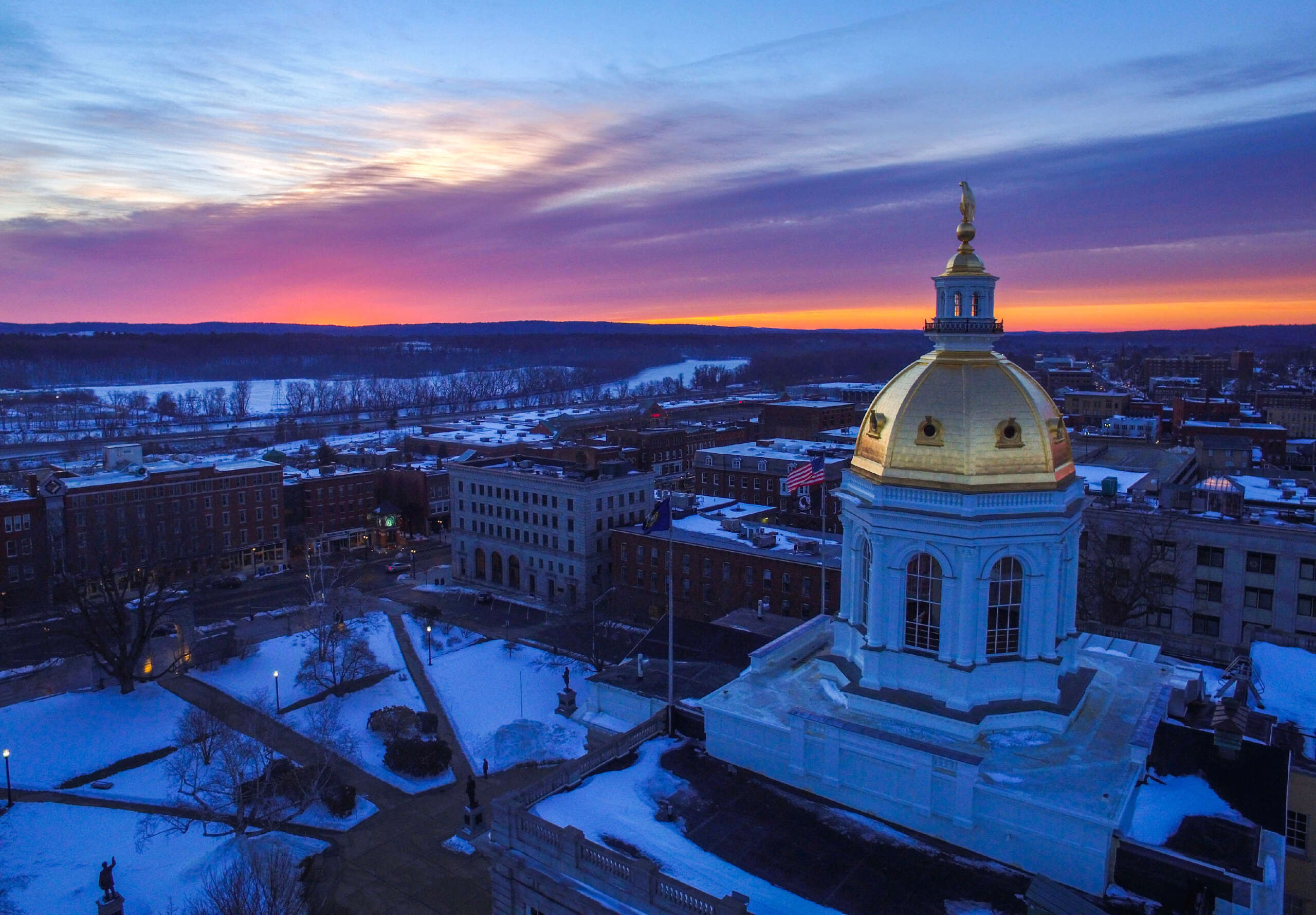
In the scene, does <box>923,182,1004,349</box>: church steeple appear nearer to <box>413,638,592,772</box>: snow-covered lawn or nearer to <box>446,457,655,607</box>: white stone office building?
<box>413,638,592,772</box>: snow-covered lawn

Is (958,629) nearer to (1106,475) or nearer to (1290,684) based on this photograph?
(1290,684)

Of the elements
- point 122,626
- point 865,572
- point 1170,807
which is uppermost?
point 865,572

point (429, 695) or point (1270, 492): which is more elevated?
point (1270, 492)

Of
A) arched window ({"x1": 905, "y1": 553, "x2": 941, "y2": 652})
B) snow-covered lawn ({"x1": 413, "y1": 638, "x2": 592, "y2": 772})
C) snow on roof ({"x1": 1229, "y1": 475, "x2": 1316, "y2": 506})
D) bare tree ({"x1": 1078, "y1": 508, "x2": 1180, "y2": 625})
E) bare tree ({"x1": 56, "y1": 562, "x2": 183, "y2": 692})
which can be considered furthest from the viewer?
snow on roof ({"x1": 1229, "y1": 475, "x2": 1316, "y2": 506})

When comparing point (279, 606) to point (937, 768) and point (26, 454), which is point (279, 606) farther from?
point (26, 454)

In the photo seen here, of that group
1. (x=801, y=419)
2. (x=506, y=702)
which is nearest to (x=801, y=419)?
(x=801, y=419)

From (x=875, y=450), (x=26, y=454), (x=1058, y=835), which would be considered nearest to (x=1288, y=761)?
(x=1058, y=835)

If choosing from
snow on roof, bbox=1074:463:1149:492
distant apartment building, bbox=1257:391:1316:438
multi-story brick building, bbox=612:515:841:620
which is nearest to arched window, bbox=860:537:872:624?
multi-story brick building, bbox=612:515:841:620
